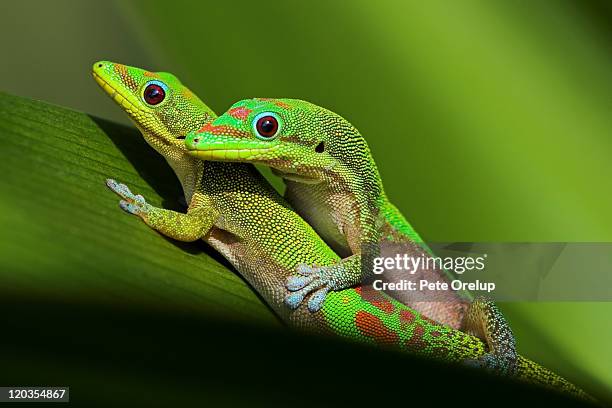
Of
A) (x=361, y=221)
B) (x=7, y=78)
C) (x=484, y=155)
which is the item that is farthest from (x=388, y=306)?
(x=7, y=78)

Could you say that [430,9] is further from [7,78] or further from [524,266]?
[7,78]

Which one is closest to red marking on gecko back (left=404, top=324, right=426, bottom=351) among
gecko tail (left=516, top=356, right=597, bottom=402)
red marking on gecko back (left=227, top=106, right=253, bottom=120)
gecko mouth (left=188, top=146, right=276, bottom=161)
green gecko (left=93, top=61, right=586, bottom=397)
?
green gecko (left=93, top=61, right=586, bottom=397)

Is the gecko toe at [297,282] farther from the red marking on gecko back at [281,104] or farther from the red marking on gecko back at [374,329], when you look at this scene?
the red marking on gecko back at [281,104]

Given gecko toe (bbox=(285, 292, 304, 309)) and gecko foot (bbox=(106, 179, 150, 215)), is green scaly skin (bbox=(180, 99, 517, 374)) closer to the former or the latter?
gecko toe (bbox=(285, 292, 304, 309))

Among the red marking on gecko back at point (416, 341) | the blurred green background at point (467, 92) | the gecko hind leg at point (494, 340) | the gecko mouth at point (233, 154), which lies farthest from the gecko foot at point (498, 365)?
the gecko mouth at point (233, 154)

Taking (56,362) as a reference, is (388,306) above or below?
above

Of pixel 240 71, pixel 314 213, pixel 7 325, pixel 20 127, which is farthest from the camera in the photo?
pixel 314 213
